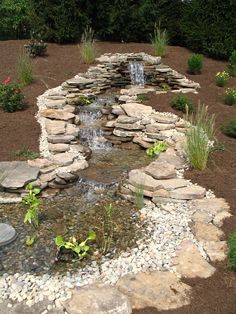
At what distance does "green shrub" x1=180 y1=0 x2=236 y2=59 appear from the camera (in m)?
10.3

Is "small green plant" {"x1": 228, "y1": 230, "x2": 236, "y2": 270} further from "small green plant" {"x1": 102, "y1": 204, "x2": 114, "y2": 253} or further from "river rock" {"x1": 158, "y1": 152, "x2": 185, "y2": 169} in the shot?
"river rock" {"x1": 158, "y1": 152, "x2": 185, "y2": 169}

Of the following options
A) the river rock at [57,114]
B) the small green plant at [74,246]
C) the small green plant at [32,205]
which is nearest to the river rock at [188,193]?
the small green plant at [74,246]

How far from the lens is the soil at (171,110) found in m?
3.38

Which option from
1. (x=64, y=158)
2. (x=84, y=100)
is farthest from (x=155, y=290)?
(x=84, y=100)

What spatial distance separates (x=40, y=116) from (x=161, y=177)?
293cm

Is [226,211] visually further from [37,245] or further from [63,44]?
[63,44]

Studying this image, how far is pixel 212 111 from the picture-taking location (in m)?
7.59

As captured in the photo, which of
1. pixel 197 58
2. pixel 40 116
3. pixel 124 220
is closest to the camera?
pixel 124 220

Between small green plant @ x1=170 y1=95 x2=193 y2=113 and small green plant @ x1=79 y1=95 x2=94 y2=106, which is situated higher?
small green plant @ x1=170 y1=95 x2=193 y2=113

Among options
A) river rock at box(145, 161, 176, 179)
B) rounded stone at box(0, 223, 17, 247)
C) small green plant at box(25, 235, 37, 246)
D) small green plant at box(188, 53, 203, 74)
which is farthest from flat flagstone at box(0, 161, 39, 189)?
small green plant at box(188, 53, 203, 74)

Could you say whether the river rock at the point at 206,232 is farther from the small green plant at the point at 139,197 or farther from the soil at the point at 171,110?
the small green plant at the point at 139,197

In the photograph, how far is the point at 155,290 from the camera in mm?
3414

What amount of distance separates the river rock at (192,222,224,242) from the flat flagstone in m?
2.10

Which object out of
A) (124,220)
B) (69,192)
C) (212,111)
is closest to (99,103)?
(212,111)
